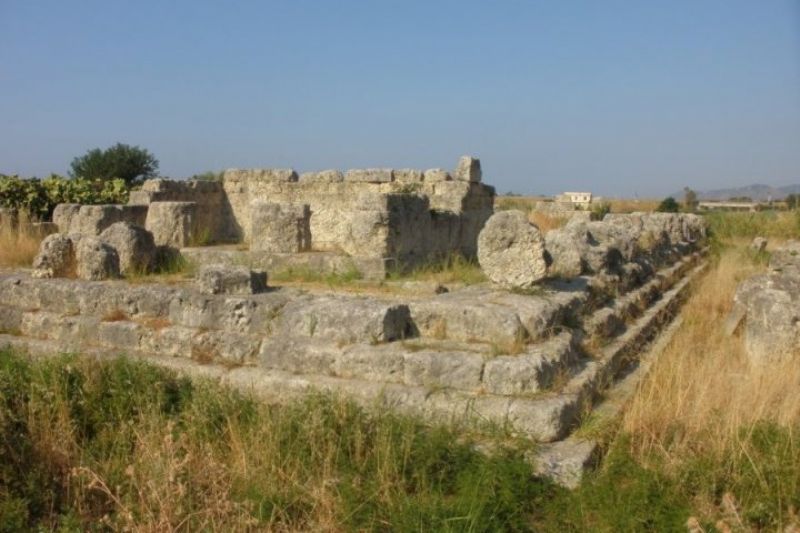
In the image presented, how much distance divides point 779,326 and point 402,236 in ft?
16.6

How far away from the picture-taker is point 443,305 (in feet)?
20.8

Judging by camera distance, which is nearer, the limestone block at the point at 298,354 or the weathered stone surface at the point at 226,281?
the limestone block at the point at 298,354

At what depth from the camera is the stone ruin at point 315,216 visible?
1005cm

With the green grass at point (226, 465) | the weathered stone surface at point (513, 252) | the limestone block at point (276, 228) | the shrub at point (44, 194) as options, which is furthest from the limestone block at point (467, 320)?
the shrub at point (44, 194)

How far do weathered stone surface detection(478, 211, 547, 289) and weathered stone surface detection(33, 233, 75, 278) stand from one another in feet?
16.4

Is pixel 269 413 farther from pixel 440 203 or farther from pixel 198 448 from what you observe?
pixel 440 203

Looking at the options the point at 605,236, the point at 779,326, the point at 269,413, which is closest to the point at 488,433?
the point at 269,413

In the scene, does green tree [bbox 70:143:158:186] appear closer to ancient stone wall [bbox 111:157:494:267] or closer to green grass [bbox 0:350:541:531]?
ancient stone wall [bbox 111:157:494:267]

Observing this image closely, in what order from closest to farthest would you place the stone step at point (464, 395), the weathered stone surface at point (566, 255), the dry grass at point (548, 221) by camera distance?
the stone step at point (464, 395) → the weathered stone surface at point (566, 255) → the dry grass at point (548, 221)

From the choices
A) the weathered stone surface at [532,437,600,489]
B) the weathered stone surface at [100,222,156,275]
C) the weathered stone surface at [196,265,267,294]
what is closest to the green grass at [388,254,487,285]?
the weathered stone surface at [196,265,267,294]

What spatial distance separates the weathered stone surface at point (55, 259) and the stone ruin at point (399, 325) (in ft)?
0.07

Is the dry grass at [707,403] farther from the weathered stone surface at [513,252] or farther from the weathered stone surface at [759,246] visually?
the weathered stone surface at [759,246]

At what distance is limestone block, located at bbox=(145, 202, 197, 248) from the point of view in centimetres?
1169

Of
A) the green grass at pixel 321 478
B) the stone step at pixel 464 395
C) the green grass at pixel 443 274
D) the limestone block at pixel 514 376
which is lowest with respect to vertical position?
the green grass at pixel 321 478
